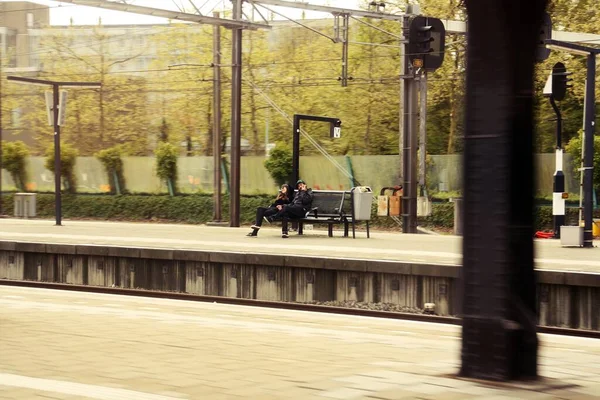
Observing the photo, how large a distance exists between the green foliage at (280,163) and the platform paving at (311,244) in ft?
33.2

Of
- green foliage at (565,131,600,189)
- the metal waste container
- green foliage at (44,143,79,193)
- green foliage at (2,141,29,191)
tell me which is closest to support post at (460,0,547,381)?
green foliage at (565,131,600,189)

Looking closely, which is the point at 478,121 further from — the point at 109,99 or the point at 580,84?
the point at 109,99

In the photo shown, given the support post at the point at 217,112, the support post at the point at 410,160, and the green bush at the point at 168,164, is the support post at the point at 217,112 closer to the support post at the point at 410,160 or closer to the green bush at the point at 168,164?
the support post at the point at 410,160

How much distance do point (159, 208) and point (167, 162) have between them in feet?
6.43

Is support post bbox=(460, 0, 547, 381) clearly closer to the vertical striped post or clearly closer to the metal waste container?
the vertical striped post

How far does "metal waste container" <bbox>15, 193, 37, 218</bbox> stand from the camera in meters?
41.6

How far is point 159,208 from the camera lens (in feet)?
136

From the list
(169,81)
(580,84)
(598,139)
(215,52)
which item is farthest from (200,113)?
(598,139)

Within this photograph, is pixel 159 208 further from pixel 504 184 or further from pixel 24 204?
pixel 504 184

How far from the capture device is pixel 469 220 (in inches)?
244

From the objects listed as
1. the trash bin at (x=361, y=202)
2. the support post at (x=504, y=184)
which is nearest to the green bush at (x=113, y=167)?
the trash bin at (x=361, y=202)

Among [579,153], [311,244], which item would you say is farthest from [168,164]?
[311,244]

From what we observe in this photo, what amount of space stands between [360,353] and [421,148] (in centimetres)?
2245

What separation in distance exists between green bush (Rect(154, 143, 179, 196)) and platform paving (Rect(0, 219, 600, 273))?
46.3 ft
